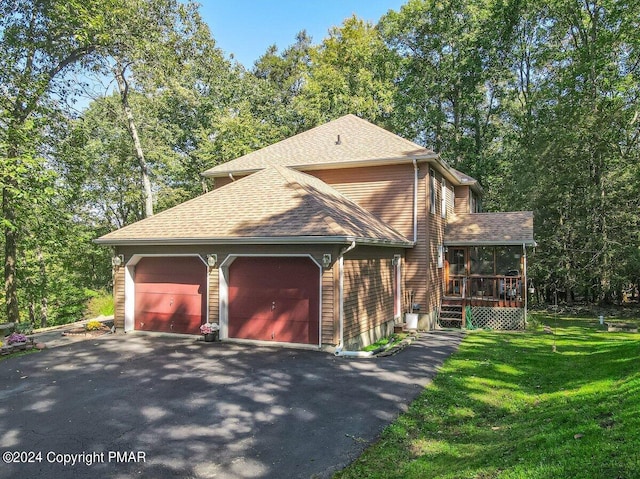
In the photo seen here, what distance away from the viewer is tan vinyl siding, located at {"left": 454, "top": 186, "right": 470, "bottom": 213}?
19.9m

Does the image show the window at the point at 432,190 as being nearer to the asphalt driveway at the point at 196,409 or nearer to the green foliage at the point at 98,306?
the asphalt driveway at the point at 196,409

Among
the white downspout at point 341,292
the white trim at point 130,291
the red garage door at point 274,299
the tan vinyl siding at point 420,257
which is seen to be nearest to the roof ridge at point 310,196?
the white downspout at point 341,292

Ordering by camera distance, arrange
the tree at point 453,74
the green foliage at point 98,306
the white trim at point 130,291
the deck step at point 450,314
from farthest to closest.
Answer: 1. the tree at point 453,74
2. the green foliage at point 98,306
3. the deck step at point 450,314
4. the white trim at point 130,291

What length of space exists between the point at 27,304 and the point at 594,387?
30.3 m

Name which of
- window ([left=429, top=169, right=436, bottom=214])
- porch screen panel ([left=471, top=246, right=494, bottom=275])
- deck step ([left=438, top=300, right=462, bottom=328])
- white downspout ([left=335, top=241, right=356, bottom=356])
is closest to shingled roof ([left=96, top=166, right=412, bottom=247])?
white downspout ([left=335, top=241, right=356, bottom=356])

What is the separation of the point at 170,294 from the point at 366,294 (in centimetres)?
554

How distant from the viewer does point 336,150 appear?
15.8 m

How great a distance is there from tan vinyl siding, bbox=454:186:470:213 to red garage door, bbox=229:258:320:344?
12.1 meters

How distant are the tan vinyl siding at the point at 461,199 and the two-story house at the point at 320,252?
1.80 meters

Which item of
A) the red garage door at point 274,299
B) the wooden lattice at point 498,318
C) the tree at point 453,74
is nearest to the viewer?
the red garage door at point 274,299

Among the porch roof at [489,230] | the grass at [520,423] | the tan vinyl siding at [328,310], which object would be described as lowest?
the grass at [520,423]

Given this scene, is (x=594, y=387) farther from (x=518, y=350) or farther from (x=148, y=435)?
(x=148, y=435)

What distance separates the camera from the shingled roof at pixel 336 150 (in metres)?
14.5

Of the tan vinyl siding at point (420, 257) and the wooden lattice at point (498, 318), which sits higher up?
the tan vinyl siding at point (420, 257)
